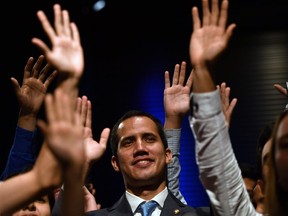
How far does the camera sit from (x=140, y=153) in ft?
8.50

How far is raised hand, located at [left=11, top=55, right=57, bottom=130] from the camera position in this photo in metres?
2.61

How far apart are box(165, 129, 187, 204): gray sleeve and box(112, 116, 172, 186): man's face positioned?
0.30ft

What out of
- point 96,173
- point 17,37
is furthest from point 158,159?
point 17,37

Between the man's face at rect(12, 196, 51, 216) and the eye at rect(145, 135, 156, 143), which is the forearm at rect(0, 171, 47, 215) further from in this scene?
the eye at rect(145, 135, 156, 143)

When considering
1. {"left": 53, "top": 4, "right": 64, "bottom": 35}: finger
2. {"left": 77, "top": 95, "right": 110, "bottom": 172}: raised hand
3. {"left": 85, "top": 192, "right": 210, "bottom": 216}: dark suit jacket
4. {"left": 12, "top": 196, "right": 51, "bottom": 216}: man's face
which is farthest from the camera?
{"left": 12, "top": 196, "right": 51, "bottom": 216}: man's face

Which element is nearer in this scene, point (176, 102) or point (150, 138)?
point (150, 138)

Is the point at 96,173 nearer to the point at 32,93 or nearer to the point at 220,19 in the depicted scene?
the point at 32,93

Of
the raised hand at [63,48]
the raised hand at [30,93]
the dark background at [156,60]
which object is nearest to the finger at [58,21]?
the raised hand at [63,48]

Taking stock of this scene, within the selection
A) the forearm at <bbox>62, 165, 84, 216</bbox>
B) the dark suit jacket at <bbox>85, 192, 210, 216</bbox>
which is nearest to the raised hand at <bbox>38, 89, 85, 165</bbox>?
the forearm at <bbox>62, 165, 84, 216</bbox>

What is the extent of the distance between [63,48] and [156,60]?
3377 mm

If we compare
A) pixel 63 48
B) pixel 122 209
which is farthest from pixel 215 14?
pixel 122 209

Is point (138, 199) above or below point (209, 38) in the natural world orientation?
below

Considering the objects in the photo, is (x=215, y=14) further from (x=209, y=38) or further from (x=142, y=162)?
(x=142, y=162)

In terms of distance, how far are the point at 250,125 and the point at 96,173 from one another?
1307mm
